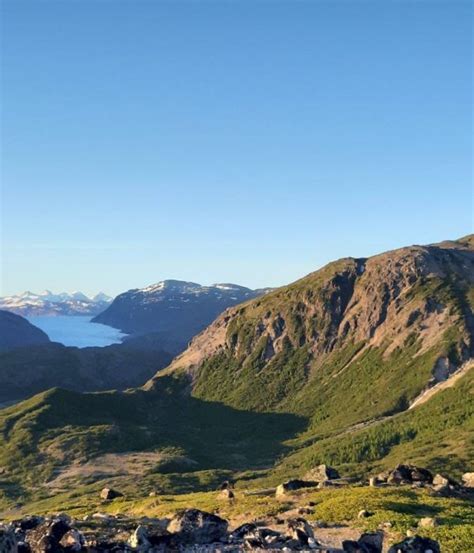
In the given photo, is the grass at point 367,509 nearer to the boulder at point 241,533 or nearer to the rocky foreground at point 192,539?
the rocky foreground at point 192,539

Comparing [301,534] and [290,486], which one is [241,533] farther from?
[290,486]

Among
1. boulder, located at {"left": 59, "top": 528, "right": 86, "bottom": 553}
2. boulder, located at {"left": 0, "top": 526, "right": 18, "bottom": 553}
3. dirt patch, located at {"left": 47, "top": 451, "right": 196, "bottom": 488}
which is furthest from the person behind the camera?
dirt patch, located at {"left": 47, "top": 451, "right": 196, "bottom": 488}

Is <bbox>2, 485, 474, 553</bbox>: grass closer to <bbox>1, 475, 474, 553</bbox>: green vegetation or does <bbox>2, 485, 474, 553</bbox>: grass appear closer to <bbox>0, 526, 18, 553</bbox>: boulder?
<bbox>1, 475, 474, 553</bbox>: green vegetation

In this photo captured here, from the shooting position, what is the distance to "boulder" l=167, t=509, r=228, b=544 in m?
32.1

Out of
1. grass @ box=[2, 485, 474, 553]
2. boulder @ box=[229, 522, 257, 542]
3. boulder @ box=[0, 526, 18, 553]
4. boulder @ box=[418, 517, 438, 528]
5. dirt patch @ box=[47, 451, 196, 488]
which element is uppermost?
boulder @ box=[0, 526, 18, 553]

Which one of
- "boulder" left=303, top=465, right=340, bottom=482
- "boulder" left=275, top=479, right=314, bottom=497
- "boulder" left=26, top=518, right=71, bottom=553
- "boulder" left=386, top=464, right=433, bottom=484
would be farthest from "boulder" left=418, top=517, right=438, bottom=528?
"boulder" left=303, top=465, right=340, bottom=482

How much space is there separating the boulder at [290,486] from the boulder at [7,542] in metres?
41.4

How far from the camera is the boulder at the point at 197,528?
32125 millimetres

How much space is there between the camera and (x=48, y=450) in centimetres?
19075

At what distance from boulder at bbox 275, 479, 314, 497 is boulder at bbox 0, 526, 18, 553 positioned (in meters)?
41.4

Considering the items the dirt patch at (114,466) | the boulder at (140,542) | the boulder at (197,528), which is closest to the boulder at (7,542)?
the boulder at (140,542)

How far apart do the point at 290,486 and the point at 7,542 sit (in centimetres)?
Result: 4629

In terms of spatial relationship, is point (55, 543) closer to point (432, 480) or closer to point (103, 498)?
point (432, 480)

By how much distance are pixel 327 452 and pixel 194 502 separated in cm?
10843
